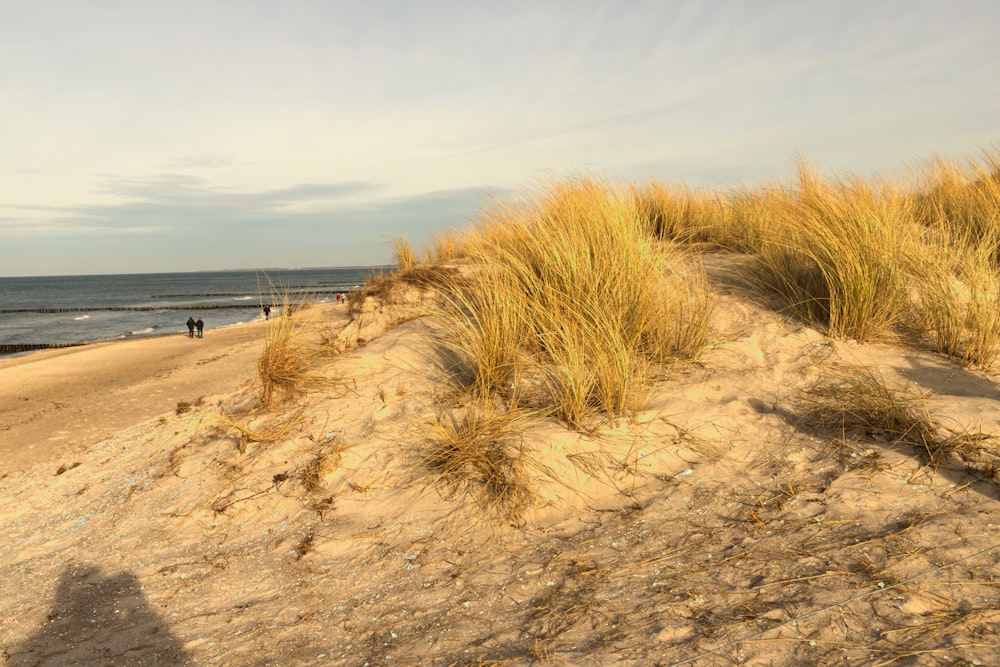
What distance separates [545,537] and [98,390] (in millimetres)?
9813

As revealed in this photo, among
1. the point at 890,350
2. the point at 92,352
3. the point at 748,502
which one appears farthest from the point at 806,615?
the point at 92,352

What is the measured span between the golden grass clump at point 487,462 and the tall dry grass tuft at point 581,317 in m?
0.35

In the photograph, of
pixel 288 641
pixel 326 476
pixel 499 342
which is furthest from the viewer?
pixel 499 342

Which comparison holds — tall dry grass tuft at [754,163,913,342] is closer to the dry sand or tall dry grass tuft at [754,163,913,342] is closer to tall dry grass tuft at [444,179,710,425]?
the dry sand

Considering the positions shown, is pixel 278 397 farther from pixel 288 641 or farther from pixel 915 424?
pixel 915 424

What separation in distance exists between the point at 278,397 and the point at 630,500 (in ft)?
8.91

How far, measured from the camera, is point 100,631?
2699 mm

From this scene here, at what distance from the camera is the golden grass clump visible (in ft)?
10.1

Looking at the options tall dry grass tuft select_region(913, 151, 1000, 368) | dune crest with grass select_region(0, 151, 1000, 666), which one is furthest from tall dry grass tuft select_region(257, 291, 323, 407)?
tall dry grass tuft select_region(913, 151, 1000, 368)

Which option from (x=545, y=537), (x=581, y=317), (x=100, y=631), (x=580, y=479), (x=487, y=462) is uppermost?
(x=581, y=317)

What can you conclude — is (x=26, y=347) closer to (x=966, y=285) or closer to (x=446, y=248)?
(x=446, y=248)

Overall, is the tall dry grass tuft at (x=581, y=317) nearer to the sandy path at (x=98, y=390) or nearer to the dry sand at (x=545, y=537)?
the dry sand at (x=545, y=537)

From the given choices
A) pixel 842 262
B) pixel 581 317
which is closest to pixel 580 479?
pixel 581 317

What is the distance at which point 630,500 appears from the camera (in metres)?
3.05
